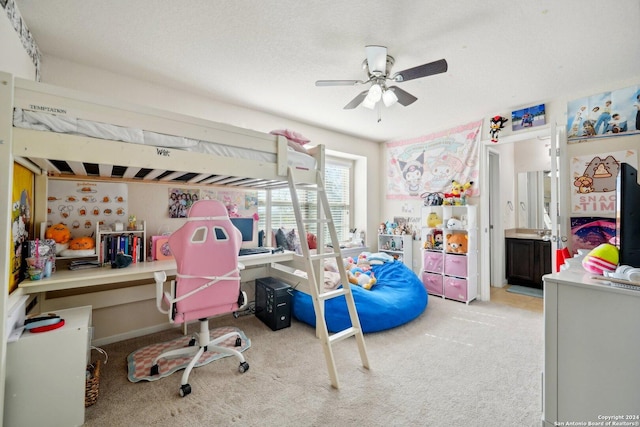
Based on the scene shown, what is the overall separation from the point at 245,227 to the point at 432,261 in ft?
8.88

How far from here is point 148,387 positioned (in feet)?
6.15

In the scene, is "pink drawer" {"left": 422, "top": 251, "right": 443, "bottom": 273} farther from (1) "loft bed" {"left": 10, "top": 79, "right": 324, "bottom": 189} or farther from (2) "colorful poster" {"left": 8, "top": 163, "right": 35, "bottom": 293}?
(2) "colorful poster" {"left": 8, "top": 163, "right": 35, "bottom": 293}

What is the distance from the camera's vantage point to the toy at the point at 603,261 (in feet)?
4.37

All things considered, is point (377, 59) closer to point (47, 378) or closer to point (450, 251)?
point (450, 251)

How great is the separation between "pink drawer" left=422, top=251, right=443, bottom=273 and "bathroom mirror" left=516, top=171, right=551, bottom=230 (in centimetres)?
206

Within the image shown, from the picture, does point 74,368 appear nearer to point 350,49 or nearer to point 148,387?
point 148,387

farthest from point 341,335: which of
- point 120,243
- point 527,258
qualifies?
point 527,258

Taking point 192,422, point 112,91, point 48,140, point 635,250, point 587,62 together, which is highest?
point 587,62

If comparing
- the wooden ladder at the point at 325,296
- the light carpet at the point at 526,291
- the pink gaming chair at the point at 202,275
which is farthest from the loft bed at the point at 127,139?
the light carpet at the point at 526,291

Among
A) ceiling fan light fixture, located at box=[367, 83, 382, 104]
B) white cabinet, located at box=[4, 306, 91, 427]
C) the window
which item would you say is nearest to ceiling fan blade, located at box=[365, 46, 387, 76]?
ceiling fan light fixture, located at box=[367, 83, 382, 104]

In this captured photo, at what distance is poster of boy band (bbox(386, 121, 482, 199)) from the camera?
12.5 ft

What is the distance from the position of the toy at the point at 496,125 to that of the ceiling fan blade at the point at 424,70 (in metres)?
2.10

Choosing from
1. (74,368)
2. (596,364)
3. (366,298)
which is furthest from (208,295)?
(596,364)

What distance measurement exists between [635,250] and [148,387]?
3001mm
